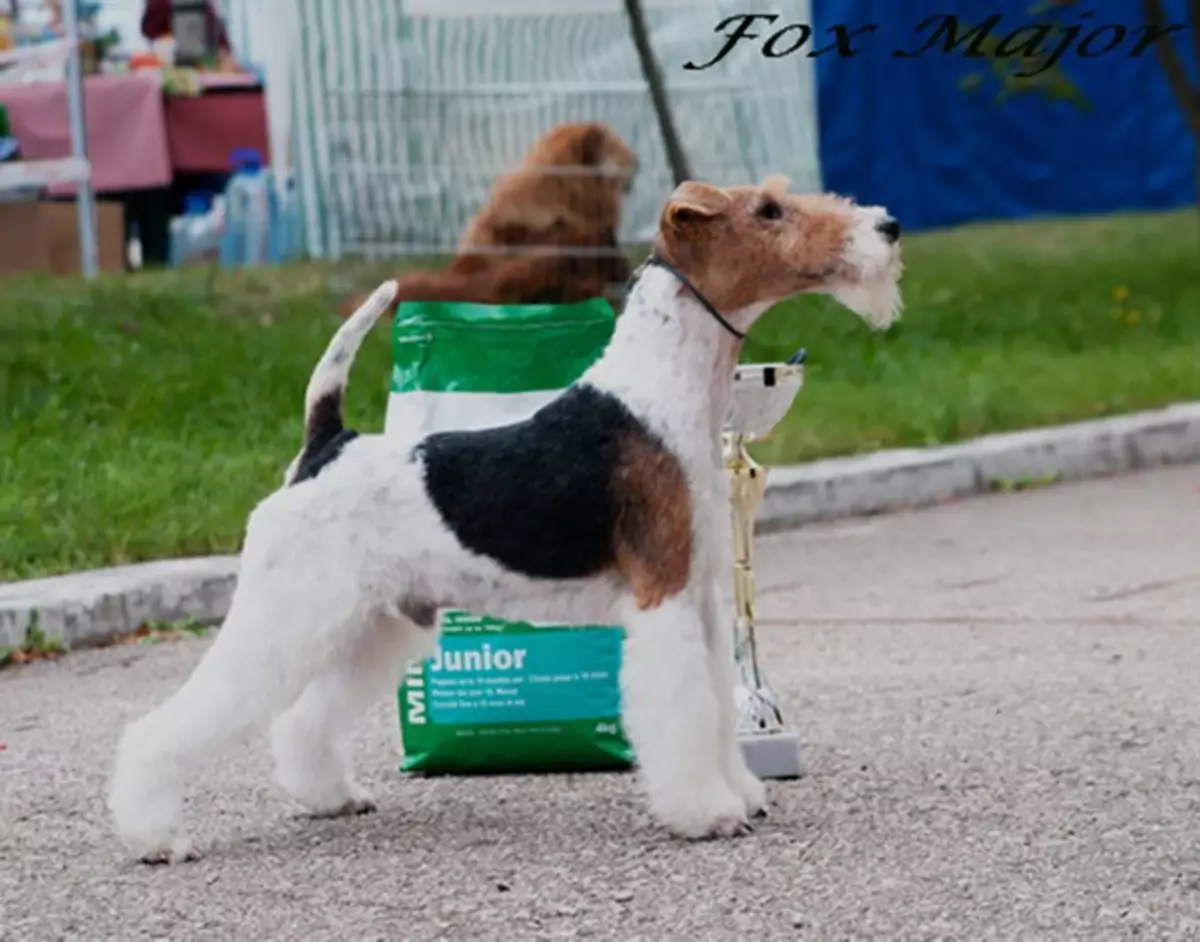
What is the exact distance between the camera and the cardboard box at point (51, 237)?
15.3m

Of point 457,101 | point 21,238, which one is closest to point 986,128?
point 21,238

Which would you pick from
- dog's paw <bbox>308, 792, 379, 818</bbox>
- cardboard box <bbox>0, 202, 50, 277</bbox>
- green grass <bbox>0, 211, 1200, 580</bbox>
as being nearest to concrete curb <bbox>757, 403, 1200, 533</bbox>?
green grass <bbox>0, 211, 1200, 580</bbox>

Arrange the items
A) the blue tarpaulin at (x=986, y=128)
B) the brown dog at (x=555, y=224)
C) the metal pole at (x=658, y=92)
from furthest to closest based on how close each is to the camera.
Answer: the blue tarpaulin at (x=986, y=128), the brown dog at (x=555, y=224), the metal pole at (x=658, y=92)

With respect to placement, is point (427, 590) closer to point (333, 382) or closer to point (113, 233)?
point (333, 382)

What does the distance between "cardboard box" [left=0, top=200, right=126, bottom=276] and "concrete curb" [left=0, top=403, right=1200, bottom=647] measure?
7.70 meters

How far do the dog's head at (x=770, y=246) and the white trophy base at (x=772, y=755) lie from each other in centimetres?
94

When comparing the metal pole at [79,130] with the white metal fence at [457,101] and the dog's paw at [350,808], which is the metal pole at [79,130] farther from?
the dog's paw at [350,808]

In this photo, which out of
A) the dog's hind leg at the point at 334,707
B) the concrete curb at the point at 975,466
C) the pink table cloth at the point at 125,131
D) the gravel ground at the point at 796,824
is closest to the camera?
the gravel ground at the point at 796,824

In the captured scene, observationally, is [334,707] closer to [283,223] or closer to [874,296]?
[874,296]

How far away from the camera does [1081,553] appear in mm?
7688

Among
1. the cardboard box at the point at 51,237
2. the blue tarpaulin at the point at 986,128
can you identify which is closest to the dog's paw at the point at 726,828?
the cardboard box at the point at 51,237

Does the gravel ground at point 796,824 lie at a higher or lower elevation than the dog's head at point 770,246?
lower

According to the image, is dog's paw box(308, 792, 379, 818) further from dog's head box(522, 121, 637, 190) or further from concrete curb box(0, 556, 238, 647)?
dog's head box(522, 121, 637, 190)

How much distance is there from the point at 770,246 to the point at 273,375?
19.5 ft
